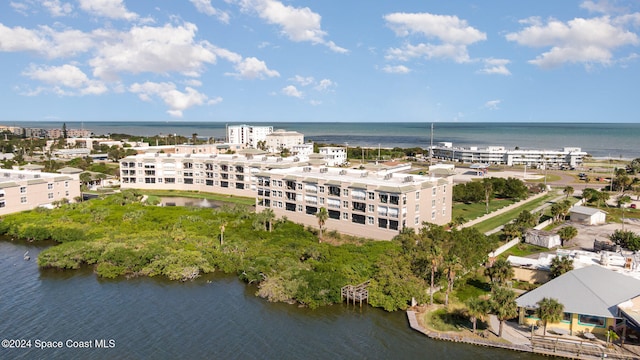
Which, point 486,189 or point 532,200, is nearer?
point 486,189

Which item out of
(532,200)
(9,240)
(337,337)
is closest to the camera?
(337,337)

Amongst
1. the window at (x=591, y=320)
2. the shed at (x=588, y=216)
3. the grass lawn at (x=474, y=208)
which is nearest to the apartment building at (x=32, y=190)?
the grass lawn at (x=474, y=208)

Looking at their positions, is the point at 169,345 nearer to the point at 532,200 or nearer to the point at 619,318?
the point at 619,318

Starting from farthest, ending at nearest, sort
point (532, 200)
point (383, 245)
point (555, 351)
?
point (532, 200)
point (383, 245)
point (555, 351)

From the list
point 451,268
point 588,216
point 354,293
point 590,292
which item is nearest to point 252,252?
point 354,293

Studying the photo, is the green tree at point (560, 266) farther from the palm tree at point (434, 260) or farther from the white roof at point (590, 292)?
the palm tree at point (434, 260)

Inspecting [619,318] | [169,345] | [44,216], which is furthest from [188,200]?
[619,318]
